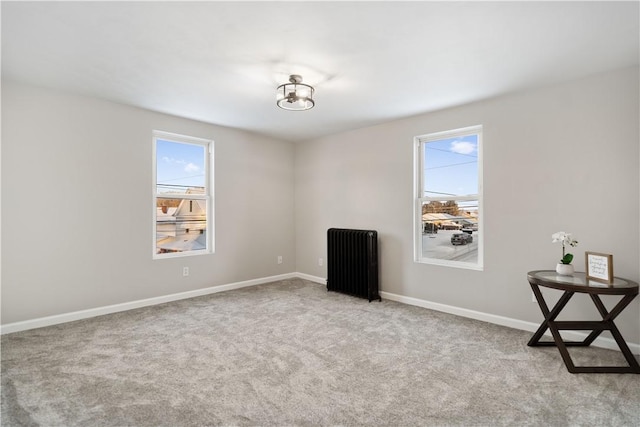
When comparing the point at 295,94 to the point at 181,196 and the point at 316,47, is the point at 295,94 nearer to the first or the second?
the point at 316,47

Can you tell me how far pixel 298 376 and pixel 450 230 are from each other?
101 inches

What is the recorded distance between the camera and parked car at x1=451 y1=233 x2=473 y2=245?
12.4 feet

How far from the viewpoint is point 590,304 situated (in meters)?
2.91

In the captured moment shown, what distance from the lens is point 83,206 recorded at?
350cm

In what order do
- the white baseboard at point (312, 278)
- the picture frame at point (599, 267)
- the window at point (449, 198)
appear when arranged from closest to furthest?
the picture frame at point (599, 267)
the window at point (449, 198)
the white baseboard at point (312, 278)

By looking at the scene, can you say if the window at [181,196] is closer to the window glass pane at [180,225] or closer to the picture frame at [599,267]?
the window glass pane at [180,225]

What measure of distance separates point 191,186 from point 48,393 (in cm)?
288

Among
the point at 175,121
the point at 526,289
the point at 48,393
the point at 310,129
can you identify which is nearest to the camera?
the point at 48,393

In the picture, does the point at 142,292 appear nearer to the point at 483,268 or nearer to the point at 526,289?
the point at 483,268

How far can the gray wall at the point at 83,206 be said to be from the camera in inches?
123

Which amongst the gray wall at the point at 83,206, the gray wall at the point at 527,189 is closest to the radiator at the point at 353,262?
the gray wall at the point at 527,189

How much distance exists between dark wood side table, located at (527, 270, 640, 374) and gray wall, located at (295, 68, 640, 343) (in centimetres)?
38

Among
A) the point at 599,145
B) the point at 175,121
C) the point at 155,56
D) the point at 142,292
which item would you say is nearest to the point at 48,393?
the point at 142,292

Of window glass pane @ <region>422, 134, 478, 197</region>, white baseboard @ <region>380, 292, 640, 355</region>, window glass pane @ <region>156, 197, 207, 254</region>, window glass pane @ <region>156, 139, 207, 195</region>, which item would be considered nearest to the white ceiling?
window glass pane @ <region>422, 134, 478, 197</region>
